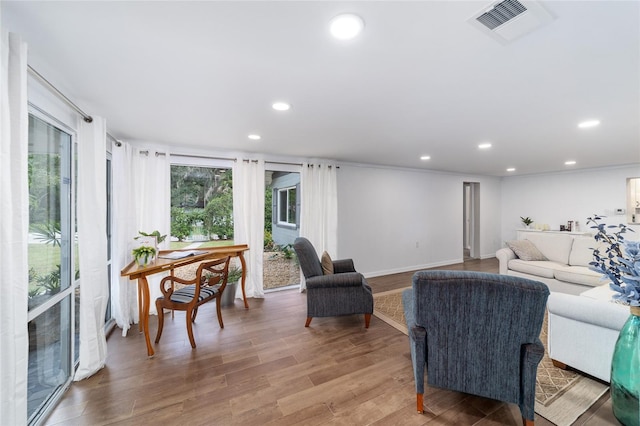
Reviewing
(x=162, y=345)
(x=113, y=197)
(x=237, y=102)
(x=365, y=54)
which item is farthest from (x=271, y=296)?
(x=365, y=54)

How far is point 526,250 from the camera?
4.27 meters

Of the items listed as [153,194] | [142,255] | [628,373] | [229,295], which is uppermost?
[153,194]

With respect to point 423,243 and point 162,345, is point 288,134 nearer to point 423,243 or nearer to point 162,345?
point 162,345

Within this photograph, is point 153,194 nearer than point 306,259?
No

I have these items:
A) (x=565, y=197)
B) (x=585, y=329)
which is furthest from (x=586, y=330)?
(x=565, y=197)

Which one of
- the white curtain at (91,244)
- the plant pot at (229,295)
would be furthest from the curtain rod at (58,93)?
the plant pot at (229,295)

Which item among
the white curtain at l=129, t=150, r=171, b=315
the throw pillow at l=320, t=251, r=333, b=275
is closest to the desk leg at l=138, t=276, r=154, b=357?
the white curtain at l=129, t=150, r=171, b=315

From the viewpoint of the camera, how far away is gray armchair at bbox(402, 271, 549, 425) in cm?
143

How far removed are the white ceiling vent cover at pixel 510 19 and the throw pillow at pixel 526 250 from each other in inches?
167

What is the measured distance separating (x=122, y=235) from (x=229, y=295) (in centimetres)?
156

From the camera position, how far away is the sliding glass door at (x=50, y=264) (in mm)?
1680

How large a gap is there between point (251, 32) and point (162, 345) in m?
2.92

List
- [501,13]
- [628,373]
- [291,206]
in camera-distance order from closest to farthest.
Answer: [501,13] < [628,373] < [291,206]

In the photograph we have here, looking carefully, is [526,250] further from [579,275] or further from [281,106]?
[281,106]
